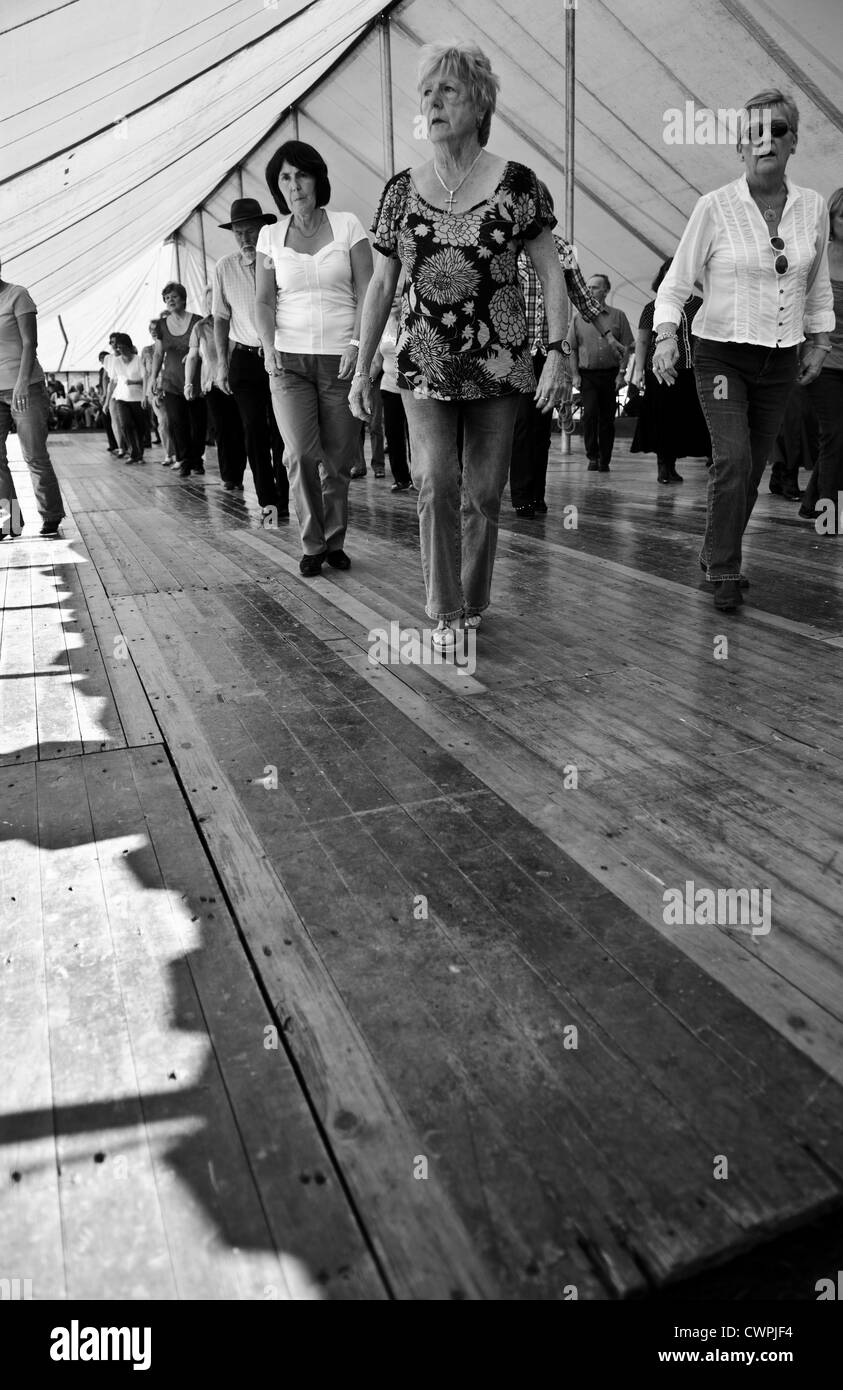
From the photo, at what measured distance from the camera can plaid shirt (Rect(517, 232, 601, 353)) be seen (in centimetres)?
345

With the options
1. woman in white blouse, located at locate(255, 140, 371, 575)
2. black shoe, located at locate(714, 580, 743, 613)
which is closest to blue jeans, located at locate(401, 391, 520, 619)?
black shoe, located at locate(714, 580, 743, 613)

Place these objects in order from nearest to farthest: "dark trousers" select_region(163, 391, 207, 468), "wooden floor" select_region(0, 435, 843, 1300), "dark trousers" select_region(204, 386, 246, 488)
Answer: "wooden floor" select_region(0, 435, 843, 1300) < "dark trousers" select_region(204, 386, 246, 488) < "dark trousers" select_region(163, 391, 207, 468)

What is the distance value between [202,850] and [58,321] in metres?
33.5

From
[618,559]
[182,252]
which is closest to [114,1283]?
[618,559]

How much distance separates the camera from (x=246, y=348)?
7203 millimetres

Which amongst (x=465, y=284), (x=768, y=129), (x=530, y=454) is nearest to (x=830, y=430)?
(x=530, y=454)

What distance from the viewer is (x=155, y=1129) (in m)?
1.35

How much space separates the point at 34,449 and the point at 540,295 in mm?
4155

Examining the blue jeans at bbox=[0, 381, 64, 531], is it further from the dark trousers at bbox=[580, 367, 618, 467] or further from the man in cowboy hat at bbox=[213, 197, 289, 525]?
the dark trousers at bbox=[580, 367, 618, 467]

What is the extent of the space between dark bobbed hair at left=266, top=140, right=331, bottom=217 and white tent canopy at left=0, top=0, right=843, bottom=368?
1.23 metres

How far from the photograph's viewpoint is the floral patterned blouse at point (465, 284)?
323 centimetres

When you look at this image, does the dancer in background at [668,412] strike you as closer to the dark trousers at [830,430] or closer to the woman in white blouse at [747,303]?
the dark trousers at [830,430]

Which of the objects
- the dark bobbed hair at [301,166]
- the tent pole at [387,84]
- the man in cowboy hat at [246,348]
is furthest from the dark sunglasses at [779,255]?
the tent pole at [387,84]

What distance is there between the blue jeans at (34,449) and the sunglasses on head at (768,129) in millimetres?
4402
